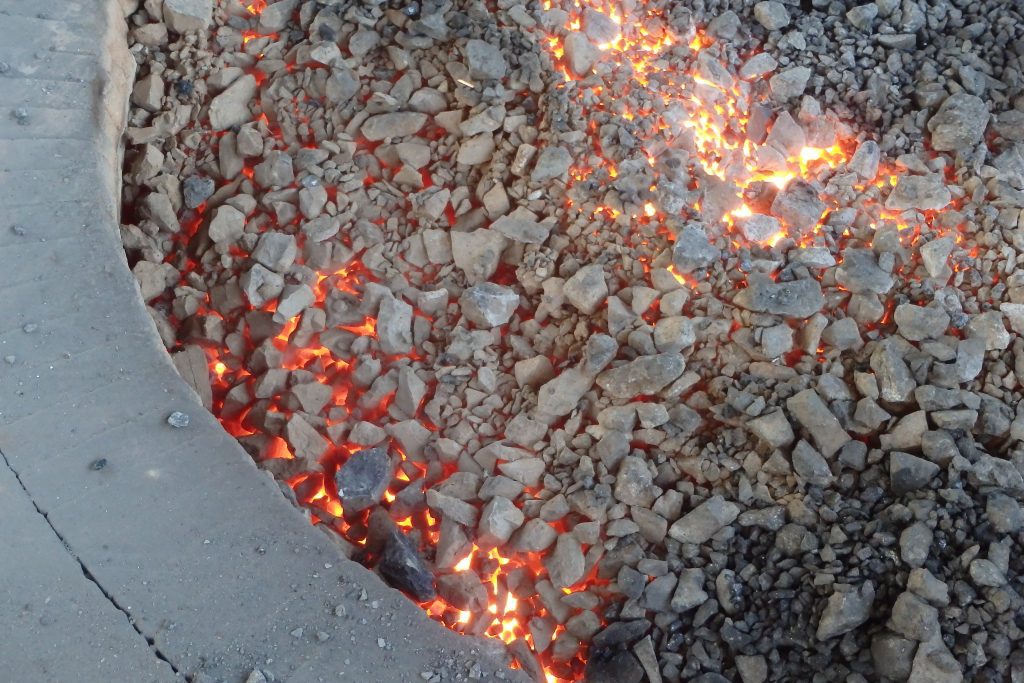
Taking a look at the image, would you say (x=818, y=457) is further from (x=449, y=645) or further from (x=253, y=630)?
(x=253, y=630)

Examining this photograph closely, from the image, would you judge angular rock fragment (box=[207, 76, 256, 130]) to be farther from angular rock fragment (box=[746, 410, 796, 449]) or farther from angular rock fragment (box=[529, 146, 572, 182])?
angular rock fragment (box=[746, 410, 796, 449])

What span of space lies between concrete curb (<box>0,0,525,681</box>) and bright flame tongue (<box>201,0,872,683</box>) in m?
Answer: 0.27

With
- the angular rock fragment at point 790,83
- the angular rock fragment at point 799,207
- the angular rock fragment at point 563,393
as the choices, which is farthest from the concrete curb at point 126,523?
the angular rock fragment at point 790,83

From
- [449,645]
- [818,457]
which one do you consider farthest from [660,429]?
[449,645]

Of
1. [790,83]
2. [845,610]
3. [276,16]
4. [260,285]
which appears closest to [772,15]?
[790,83]

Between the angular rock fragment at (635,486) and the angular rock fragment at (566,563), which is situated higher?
the angular rock fragment at (635,486)

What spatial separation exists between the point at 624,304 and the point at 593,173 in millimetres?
480

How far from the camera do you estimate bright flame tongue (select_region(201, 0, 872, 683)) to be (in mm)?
2670

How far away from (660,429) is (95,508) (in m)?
1.47

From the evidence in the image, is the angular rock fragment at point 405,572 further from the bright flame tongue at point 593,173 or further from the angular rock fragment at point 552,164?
the angular rock fragment at point 552,164

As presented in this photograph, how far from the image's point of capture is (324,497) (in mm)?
2783

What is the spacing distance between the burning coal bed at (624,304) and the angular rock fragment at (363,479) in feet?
0.04

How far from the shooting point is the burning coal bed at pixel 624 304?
2531mm

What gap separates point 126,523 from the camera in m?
2.31
